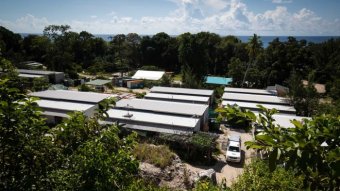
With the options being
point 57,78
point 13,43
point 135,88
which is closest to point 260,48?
point 135,88

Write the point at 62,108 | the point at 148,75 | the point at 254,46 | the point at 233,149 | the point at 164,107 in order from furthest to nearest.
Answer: the point at 148,75 < the point at 254,46 < the point at 164,107 < the point at 62,108 < the point at 233,149

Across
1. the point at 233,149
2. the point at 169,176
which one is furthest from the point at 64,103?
the point at 233,149

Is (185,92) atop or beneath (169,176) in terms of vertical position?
atop

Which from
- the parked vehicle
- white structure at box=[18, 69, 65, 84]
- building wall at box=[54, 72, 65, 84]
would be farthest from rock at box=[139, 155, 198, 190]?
building wall at box=[54, 72, 65, 84]

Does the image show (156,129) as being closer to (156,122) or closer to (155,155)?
(156,122)

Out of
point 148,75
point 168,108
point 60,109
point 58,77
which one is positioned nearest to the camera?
point 60,109

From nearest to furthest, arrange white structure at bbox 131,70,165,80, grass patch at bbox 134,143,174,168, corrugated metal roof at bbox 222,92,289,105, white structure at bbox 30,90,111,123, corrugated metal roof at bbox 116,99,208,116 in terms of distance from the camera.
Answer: grass patch at bbox 134,143,174,168, corrugated metal roof at bbox 116,99,208,116, white structure at bbox 30,90,111,123, corrugated metal roof at bbox 222,92,289,105, white structure at bbox 131,70,165,80

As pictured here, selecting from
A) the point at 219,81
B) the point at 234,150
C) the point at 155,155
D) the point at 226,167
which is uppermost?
the point at 219,81

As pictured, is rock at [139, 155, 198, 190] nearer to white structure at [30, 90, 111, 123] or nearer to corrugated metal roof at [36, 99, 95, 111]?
white structure at [30, 90, 111, 123]
